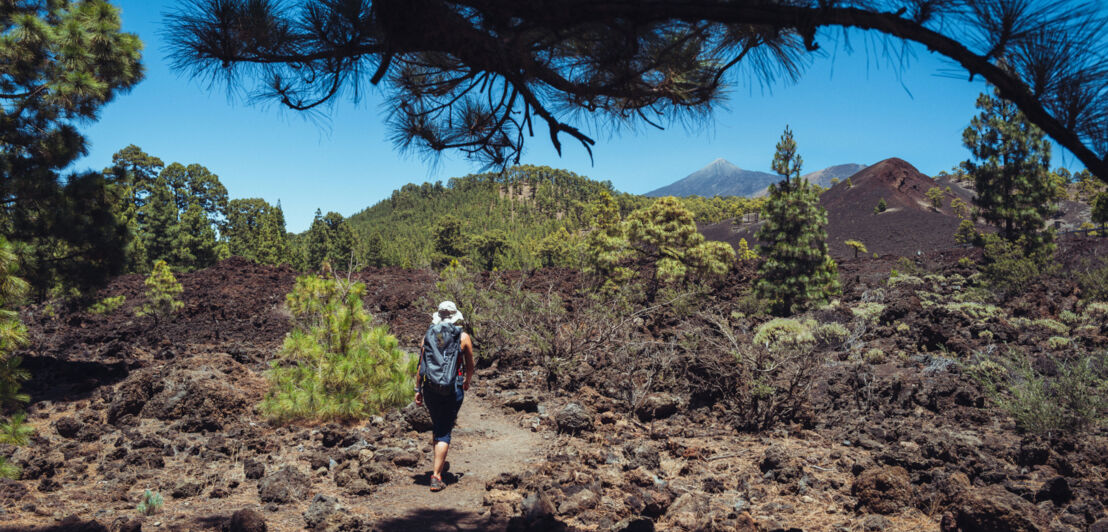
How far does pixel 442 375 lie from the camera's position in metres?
4.17

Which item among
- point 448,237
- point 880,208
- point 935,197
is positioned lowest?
point 448,237

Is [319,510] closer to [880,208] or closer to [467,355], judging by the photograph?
[467,355]

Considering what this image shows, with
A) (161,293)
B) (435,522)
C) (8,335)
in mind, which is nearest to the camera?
(8,335)

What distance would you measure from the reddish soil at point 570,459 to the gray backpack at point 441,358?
81 cm

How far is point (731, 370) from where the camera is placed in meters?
5.79

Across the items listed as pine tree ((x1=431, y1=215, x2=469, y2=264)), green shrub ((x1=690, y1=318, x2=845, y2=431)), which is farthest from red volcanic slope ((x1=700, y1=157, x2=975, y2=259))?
green shrub ((x1=690, y1=318, x2=845, y2=431))

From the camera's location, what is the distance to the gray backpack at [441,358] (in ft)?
13.7

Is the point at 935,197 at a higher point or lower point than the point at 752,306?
higher

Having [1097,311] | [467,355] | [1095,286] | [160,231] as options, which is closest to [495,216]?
[160,231]

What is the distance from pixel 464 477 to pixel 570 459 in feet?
2.93

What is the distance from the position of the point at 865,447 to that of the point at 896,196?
8511cm

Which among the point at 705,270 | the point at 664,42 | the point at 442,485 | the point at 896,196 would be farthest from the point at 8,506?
the point at 896,196

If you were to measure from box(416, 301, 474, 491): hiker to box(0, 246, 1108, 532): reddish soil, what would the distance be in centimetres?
34

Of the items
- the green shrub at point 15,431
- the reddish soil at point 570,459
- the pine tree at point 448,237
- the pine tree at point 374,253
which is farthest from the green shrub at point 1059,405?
the pine tree at point 374,253
